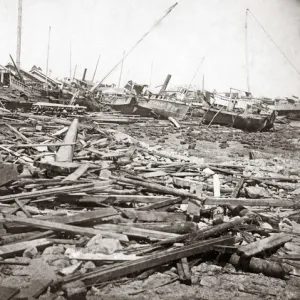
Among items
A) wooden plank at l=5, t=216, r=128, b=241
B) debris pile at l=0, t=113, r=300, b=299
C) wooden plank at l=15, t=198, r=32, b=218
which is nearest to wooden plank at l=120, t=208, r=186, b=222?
debris pile at l=0, t=113, r=300, b=299

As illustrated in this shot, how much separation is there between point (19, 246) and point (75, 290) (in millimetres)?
1287

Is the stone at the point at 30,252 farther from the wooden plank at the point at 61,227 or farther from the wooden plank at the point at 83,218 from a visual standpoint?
the wooden plank at the point at 83,218

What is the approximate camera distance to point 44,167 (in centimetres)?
685

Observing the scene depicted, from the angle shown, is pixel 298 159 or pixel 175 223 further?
pixel 298 159

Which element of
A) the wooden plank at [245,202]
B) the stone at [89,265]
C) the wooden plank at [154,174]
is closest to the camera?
the stone at [89,265]

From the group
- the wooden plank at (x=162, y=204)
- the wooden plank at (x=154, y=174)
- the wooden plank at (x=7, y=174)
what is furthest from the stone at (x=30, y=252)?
the wooden plank at (x=154, y=174)

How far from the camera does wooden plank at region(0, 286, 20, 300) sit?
9.45 feet

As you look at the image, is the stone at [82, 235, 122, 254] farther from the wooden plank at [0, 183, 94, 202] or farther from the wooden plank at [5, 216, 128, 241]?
the wooden plank at [0, 183, 94, 202]

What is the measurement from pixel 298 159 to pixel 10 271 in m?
12.9

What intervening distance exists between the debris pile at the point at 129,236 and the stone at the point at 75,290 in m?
0.01

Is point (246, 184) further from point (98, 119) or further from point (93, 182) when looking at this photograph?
point (98, 119)

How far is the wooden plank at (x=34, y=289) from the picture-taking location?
9.61 feet

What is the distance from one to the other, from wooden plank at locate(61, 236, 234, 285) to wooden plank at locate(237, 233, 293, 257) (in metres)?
0.23

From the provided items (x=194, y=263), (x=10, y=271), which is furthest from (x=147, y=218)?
(x=10, y=271)
